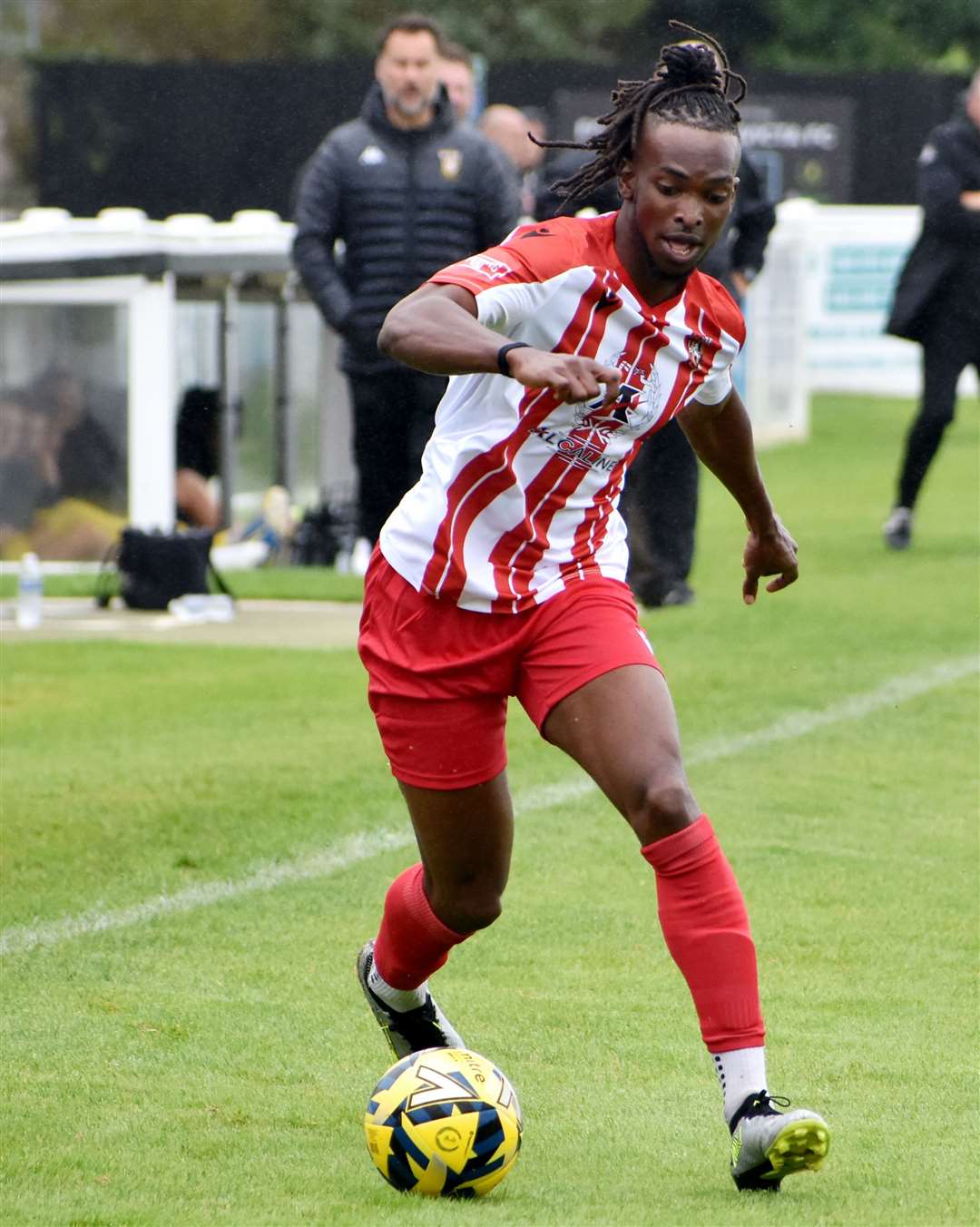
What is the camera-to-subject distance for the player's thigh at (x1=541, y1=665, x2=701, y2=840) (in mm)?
4188

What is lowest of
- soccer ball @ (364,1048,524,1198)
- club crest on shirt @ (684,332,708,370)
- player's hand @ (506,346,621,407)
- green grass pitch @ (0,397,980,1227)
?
green grass pitch @ (0,397,980,1227)

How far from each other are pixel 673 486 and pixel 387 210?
250 centimetres

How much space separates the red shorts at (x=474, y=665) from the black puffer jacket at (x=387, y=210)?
18.3 feet

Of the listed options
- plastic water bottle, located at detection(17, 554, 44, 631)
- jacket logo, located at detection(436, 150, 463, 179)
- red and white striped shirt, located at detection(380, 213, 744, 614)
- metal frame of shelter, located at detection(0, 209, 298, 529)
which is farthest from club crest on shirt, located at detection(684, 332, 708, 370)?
metal frame of shelter, located at detection(0, 209, 298, 529)

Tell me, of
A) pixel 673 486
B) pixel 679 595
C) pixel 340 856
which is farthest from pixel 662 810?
pixel 679 595

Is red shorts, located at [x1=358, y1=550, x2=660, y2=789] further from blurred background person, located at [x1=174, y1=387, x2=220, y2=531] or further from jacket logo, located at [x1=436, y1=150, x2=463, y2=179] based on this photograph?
blurred background person, located at [x1=174, y1=387, x2=220, y2=531]

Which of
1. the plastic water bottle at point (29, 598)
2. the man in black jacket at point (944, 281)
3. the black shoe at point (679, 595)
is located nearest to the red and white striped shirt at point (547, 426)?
the plastic water bottle at point (29, 598)

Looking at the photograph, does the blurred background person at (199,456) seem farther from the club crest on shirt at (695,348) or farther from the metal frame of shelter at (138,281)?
the club crest on shirt at (695,348)

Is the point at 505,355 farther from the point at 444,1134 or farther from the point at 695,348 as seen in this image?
the point at 444,1134

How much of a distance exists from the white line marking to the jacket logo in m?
2.81

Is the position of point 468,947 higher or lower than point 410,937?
lower

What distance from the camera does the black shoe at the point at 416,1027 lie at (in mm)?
4871

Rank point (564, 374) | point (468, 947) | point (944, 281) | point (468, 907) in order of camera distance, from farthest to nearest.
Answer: point (944, 281)
point (468, 947)
point (468, 907)
point (564, 374)

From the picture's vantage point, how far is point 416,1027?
4.88 m
